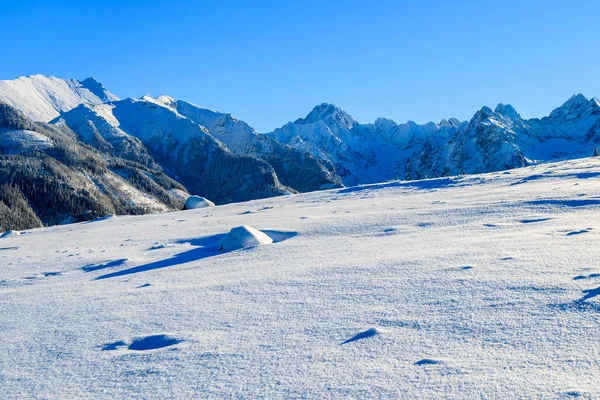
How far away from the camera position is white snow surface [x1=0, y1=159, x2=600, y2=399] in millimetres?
2678

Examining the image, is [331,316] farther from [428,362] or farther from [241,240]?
[241,240]

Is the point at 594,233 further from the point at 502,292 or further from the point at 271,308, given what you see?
the point at 271,308

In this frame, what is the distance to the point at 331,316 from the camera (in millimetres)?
3619

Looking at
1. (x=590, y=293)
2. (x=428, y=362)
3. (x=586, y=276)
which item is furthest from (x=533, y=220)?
(x=428, y=362)

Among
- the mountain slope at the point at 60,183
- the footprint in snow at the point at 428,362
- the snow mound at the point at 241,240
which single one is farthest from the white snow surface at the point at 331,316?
the mountain slope at the point at 60,183

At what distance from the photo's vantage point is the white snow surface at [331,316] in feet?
8.79

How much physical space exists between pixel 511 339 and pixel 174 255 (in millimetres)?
5015

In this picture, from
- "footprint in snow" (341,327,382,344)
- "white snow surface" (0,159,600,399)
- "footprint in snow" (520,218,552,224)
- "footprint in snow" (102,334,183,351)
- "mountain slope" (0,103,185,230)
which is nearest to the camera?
"white snow surface" (0,159,600,399)

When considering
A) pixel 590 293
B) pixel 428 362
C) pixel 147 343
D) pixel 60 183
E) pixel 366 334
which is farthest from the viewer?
pixel 60 183

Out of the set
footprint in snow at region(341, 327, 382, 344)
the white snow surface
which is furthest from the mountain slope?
footprint in snow at region(341, 327, 382, 344)

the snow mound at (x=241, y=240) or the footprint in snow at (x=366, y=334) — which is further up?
the snow mound at (x=241, y=240)

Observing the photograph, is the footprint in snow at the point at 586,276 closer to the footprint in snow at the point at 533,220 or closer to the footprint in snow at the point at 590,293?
the footprint in snow at the point at 590,293

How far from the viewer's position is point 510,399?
92.3 inches

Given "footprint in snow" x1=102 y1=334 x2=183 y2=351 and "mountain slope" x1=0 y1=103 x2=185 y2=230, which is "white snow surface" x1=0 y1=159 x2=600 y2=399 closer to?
"footprint in snow" x1=102 y1=334 x2=183 y2=351
